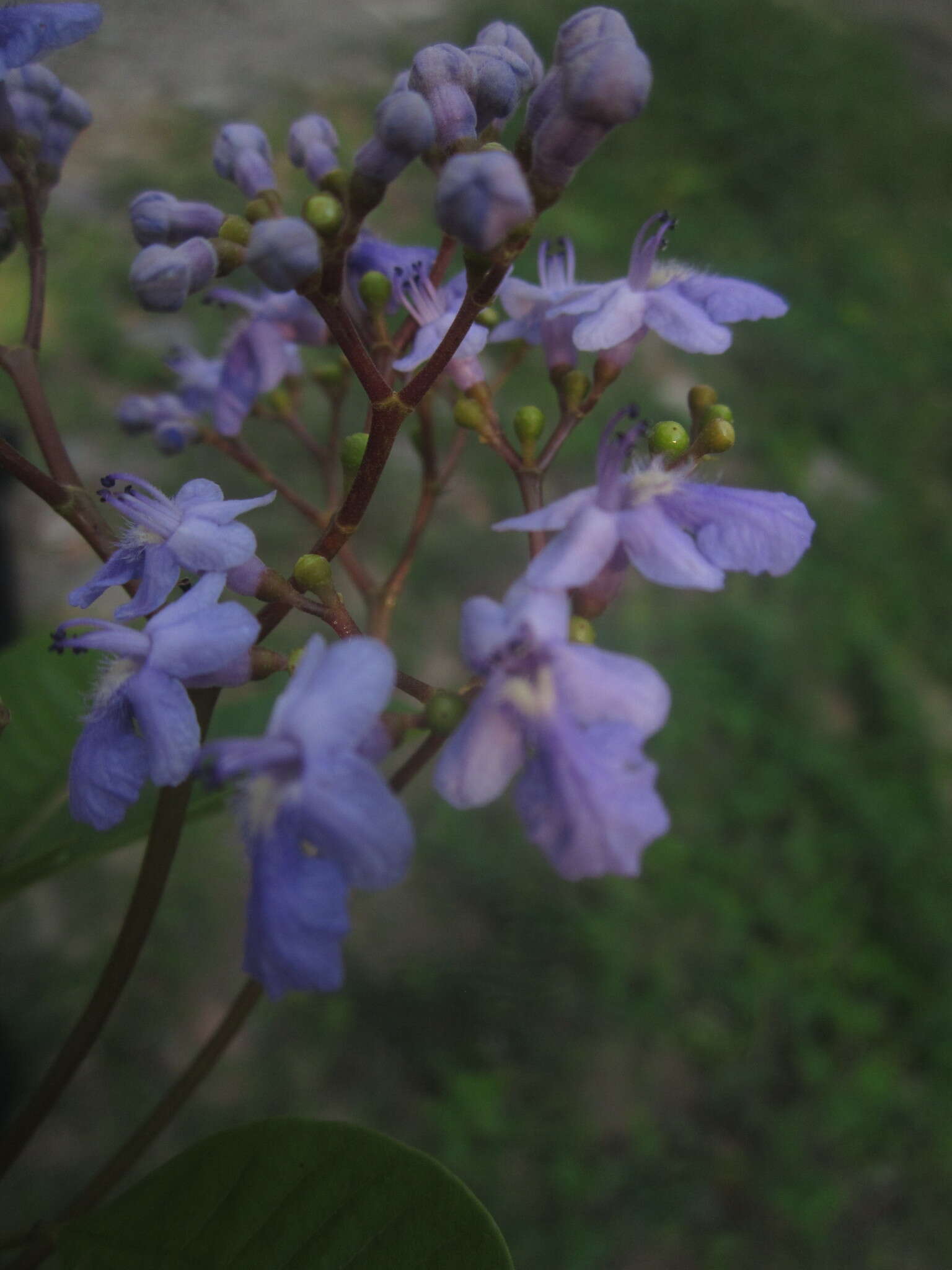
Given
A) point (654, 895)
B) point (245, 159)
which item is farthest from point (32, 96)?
point (654, 895)

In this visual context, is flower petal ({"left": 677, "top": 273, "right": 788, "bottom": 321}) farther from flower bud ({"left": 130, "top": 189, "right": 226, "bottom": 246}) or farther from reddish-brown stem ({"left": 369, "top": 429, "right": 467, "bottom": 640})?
flower bud ({"left": 130, "top": 189, "right": 226, "bottom": 246})

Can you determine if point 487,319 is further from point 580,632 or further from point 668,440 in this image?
point 580,632

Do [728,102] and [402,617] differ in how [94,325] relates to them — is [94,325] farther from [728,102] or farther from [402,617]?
[728,102]

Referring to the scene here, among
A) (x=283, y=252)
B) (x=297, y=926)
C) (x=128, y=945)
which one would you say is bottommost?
(x=128, y=945)

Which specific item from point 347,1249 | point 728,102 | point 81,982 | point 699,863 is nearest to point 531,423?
point 347,1249

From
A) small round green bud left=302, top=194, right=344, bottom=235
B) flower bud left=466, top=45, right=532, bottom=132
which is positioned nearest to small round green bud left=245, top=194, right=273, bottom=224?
small round green bud left=302, top=194, right=344, bottom=235

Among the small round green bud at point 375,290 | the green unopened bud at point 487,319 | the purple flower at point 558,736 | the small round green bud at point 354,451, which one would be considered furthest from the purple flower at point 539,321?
the purple flower at point 558,736

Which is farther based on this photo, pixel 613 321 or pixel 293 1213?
pixel 613 321
